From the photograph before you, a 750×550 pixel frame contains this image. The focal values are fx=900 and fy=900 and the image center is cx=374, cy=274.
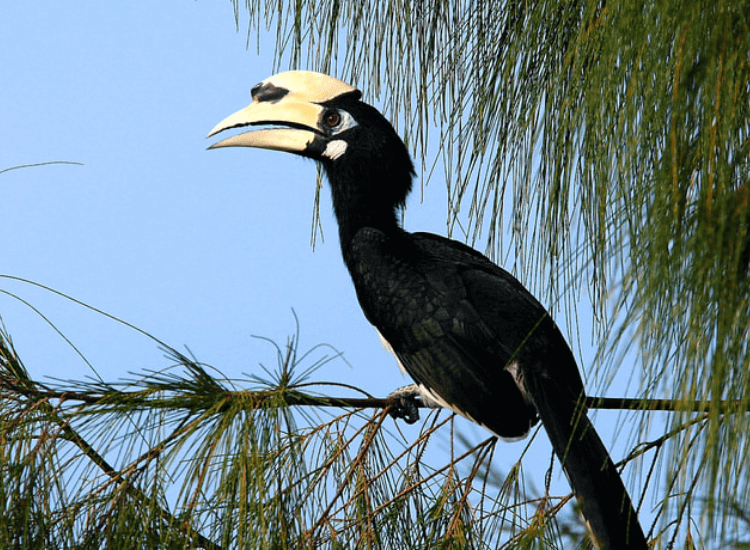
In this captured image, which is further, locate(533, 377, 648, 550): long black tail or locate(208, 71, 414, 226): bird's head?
locate(208, 71, 414, 226): bird's head

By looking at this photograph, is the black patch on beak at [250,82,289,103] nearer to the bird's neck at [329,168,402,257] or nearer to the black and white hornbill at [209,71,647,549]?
the black and white hornbill at [209,71,647,549]

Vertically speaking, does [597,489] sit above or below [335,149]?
below

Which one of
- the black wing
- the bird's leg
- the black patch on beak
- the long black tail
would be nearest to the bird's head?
the black patch on beak

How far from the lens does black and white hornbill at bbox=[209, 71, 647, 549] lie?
1560mm

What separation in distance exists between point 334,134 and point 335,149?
4 centimetres

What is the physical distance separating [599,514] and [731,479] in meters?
0.49

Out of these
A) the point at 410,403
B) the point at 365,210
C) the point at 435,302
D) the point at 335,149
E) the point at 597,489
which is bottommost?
the point at 597,489

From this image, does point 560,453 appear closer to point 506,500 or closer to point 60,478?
point 506,500

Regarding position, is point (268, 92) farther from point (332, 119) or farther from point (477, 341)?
point (477, 341)

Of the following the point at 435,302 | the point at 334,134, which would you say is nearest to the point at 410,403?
the point at 435,302

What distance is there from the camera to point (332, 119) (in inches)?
89.0

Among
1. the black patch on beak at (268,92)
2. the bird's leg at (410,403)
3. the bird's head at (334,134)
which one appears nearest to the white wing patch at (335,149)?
the bird's head at (334,134)

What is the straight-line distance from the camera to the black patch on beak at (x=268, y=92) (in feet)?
7.36

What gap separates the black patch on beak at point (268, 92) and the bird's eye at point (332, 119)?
116 millimetres
